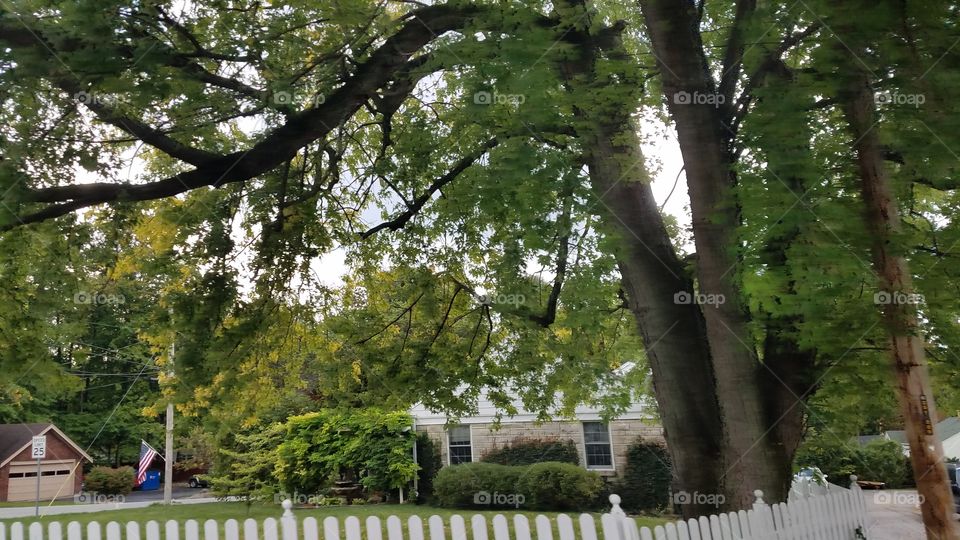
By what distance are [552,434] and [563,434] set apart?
14.5 inches

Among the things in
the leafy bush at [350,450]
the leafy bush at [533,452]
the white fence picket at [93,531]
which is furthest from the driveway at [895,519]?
the leafy bush at [350,450]

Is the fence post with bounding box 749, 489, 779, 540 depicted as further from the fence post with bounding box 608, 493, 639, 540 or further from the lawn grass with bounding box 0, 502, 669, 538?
the lawn grass with bounding box 0, 502, 669, 538

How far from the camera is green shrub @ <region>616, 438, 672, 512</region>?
18.8 m

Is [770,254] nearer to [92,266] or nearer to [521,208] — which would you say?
[521,208]

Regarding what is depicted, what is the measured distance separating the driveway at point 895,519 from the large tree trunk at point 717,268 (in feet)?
17.4

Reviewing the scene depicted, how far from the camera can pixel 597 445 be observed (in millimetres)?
20703

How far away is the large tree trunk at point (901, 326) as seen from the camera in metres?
3.71

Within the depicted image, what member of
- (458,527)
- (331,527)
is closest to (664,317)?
(458,527)

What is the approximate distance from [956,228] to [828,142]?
1.27 meters

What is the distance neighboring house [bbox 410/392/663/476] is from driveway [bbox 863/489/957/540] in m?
5.65

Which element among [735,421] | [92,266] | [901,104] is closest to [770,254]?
[901,104]

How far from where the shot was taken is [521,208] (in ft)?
21.1

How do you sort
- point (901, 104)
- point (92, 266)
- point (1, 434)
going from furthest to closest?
point (1, 434) < point (92, 266) < point (901, 104)

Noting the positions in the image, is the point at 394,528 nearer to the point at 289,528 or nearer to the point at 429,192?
the point at 289,528
